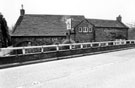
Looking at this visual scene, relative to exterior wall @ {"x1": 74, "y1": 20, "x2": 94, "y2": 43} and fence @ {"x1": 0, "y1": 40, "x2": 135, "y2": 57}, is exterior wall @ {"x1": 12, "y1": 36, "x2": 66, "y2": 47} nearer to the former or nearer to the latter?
fence @ {"x1": 0, "y1": 40, "x2": 135, "y2": 57}

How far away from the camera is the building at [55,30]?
23.0 metres

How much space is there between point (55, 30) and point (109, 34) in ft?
45.3

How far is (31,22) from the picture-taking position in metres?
25.4

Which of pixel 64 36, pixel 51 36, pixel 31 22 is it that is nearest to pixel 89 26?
pixel 64 36

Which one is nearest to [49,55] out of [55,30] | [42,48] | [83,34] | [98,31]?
[42,48]

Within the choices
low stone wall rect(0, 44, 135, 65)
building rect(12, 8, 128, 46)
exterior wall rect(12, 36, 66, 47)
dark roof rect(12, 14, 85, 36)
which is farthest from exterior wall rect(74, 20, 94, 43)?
low stone wall rect(0, 44, 135, 65)

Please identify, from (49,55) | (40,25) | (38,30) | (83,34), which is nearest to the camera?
(49,55)

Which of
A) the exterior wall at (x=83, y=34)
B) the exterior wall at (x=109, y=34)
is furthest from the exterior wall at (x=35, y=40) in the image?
the exterior wall at (x=109, y=34)

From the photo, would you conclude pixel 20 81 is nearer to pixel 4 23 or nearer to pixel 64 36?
pixel 64 36

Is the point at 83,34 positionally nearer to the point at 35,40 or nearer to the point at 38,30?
the point at 38,30

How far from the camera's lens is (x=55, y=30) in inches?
1001

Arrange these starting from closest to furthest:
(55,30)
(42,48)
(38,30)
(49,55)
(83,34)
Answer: (42,48)
(49,55)
(38,30)
(55,30)
(83,34)

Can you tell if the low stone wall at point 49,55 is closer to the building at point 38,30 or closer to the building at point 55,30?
the building at point 55,30

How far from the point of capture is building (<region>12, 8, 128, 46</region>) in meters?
23.0
